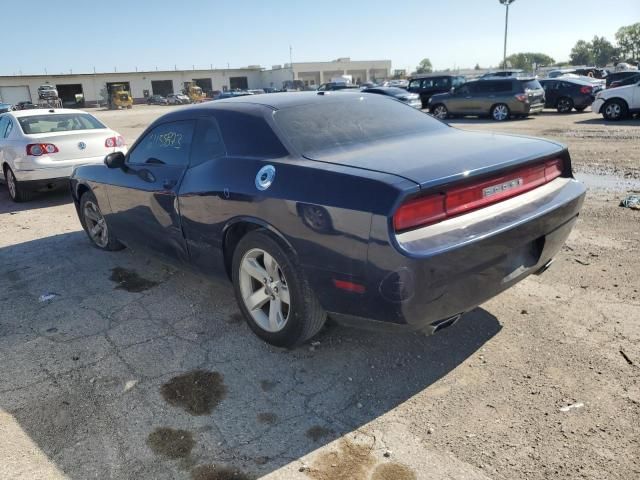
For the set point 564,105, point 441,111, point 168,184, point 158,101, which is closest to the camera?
point 168,184

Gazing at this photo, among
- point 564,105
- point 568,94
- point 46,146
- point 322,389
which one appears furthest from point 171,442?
point 564,105

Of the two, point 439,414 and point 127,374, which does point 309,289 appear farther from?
point 127,374

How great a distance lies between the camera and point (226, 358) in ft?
11.4

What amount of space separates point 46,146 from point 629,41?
13196cm

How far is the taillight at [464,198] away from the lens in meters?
2.58

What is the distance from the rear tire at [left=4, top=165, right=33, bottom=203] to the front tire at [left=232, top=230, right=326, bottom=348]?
22.2 feet

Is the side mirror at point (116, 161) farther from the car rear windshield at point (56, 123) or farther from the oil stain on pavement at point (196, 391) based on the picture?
the car rear windshield at point (56, 123)

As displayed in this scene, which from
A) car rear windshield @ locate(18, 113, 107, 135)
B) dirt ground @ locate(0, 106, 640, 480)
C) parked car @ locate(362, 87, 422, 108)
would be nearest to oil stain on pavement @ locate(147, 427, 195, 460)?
dirt ground @ locate(0, 106, 640, 480)

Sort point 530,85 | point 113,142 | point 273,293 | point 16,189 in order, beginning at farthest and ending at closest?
point 530,85, point 113,142, point 16,189, point 273,293

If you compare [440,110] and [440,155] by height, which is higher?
[440,155]

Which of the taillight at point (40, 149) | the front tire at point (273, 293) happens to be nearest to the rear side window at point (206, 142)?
the front tire at point (273, 293)

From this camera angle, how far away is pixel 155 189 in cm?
423

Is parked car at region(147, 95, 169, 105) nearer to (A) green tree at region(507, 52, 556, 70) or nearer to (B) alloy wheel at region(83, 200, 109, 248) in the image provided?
(B) alloy wheel at region(83, 200, 109, 248)

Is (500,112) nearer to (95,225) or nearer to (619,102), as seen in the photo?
(619,102)
